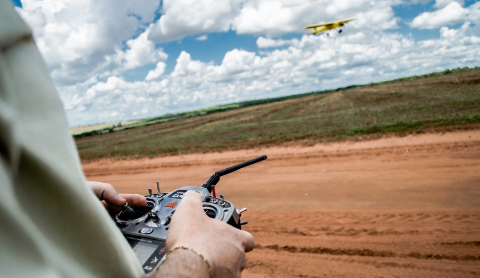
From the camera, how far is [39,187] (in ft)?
1.55

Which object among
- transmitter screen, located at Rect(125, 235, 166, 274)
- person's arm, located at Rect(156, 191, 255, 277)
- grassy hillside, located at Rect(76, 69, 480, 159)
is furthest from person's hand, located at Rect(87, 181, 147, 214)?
grassy hillside, located at Rect(76, 69, 480, 159)

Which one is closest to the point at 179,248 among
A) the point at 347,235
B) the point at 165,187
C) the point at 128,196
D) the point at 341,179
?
the point at 128,196

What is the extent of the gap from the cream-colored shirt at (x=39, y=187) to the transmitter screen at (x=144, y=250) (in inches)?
24.4

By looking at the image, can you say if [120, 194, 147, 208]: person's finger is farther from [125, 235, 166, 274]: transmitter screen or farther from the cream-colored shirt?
the cream-colored shirt

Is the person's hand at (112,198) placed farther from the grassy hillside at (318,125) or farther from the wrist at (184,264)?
the grassy hillside at (318,125)

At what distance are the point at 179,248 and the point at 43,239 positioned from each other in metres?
0.35

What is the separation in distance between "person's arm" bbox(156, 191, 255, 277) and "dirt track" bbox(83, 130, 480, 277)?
3499 mm

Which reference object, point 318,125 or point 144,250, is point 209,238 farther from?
point 318,125

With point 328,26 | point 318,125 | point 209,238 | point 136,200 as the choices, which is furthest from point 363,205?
point 328,26

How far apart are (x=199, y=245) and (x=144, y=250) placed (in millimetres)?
500

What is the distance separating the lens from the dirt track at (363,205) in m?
4.03

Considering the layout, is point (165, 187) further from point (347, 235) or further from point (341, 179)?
point (347, 235)

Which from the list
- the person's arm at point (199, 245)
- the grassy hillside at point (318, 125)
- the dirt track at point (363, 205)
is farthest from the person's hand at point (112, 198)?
the grassy hillside at point (318, 125)

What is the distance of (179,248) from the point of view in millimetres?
761
